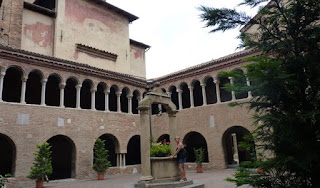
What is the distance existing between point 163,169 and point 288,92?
21.8 feet

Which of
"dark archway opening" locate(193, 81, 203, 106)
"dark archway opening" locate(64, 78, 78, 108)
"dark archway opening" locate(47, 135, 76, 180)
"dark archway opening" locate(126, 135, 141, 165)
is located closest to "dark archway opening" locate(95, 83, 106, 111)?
"dark archway opening" locate(64, 78, 78, 108)

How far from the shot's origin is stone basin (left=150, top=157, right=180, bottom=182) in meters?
9.38

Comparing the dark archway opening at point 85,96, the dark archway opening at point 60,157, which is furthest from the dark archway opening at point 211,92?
the dark archway opening at point 60,157

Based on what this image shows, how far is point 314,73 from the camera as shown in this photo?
3.57 m

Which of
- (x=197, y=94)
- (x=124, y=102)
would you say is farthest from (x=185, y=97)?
(x=124, y=102)

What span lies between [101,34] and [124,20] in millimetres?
3288

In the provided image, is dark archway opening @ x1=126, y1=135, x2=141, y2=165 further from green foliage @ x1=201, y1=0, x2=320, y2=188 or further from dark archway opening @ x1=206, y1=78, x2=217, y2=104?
green foliage @ x1=201, y1=0, x2=320, y2=188

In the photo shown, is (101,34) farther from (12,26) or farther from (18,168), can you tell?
(18,168)

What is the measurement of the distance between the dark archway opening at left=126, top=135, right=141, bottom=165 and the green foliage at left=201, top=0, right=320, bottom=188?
16555 mm

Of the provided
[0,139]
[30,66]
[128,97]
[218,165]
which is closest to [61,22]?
[30,66]

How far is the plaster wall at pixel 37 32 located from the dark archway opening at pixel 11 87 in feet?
8.75

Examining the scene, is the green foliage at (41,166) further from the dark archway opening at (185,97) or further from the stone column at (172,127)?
the dark archway opening at (185,97)

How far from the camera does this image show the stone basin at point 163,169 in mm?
9383

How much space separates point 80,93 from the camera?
1822 centimetres
